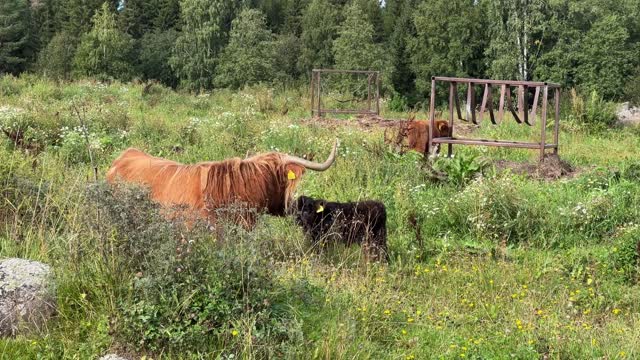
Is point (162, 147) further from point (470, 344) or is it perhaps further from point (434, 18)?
point (434, 18)

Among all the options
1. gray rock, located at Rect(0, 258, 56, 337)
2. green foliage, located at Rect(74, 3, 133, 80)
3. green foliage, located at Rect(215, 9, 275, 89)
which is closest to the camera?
gray rock, located at Rect(0, 258, 56, 337)

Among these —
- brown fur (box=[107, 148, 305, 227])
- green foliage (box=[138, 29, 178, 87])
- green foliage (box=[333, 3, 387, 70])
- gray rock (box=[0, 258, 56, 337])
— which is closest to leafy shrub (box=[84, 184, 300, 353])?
gray rock (box=[0, 258, 56, 337])

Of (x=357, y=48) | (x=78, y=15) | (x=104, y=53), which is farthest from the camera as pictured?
(x=78, y=15)

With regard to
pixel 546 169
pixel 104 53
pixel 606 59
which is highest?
pixel 104 53

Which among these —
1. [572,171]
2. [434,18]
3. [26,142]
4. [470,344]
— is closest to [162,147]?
[26,142]

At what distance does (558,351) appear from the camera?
396 cm

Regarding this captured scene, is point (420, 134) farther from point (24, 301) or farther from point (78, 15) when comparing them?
point (78, 15)

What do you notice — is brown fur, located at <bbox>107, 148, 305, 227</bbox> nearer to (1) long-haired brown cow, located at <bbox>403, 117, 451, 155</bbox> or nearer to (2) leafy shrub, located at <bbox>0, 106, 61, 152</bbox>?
A: (2) leafy shrub, located at <bbox>0, 106, 61, 152</bbox>

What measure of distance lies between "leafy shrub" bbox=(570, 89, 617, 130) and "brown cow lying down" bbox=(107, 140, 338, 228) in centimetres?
1226

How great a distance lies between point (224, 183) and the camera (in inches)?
228

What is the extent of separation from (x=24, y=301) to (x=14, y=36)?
52969 mm

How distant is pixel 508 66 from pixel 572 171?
79.4 ft

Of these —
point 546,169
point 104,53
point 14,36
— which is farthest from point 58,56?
point 546,169

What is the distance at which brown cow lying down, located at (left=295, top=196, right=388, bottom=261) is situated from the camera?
6102 mm
